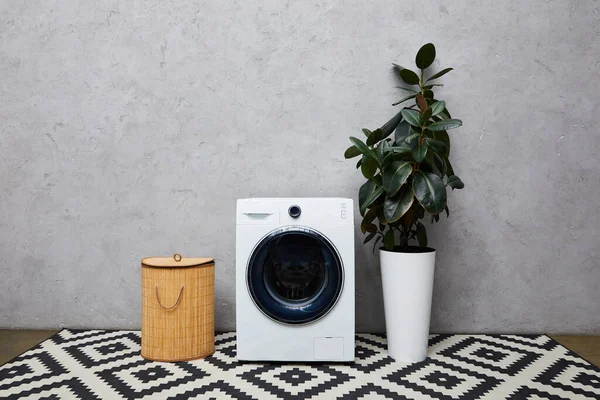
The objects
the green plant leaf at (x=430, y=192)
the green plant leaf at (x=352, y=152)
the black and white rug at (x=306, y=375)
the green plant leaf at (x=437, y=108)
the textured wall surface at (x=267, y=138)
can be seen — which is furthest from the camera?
the textured wall surface at (x=267, y=138)

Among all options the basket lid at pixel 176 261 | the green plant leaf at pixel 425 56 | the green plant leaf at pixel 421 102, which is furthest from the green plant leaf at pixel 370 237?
the green plant leaf at pixel 425 56

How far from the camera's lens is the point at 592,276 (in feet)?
9.04

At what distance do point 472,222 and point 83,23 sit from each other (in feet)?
7.91

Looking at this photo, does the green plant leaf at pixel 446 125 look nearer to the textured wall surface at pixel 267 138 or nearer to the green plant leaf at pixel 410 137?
the green plant leaf at pixel 410 137

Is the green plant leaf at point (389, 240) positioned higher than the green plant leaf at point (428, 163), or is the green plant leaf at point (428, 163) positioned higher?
the green plant leaf at point (428, 163)

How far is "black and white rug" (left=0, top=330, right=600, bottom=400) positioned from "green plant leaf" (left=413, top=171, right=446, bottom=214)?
2.33 feet

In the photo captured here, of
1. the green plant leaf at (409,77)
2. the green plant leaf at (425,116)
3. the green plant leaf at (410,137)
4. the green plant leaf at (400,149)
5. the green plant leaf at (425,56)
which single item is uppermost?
the green plant leaf at (425,56)

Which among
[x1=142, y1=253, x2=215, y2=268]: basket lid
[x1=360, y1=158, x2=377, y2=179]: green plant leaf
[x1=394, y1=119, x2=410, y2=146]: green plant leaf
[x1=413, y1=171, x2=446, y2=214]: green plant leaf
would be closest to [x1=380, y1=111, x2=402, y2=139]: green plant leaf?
[x1=394, y1=119, x2=410, y2=146]: green plant leaf

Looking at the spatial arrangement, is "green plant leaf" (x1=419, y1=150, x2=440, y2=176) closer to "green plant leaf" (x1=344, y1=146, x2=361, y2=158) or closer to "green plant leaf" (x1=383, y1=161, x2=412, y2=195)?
"green plant leaf" (x1=383, y1=161, x2=412, y2=195)

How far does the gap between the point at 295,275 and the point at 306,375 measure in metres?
0.46

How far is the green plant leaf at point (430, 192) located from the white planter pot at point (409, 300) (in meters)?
0.27

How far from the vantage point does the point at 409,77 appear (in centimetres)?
259

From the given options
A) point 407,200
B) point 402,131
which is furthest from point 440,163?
point 407,200

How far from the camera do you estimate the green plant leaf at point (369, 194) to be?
7.46ft
